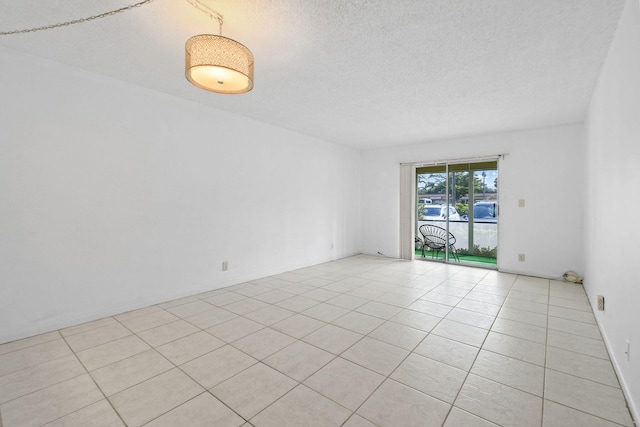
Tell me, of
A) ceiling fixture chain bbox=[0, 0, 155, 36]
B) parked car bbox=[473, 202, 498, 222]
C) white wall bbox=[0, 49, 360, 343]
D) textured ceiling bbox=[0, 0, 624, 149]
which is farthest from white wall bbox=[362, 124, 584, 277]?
ceiling fixture chain bbox=[0, 0, 155, 36]

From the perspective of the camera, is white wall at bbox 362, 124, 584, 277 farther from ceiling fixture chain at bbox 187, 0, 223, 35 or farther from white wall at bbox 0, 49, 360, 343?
ceiling fixture chain at bbox 187, 0, 223, 35

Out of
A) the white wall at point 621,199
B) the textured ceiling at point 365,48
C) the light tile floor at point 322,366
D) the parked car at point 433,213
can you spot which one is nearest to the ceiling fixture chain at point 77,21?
the textured ceiling at point 365,48

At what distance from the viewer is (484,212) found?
21.1ft

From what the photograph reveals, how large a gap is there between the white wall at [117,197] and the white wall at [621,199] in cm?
393

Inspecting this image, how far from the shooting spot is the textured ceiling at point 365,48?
73.6 inches

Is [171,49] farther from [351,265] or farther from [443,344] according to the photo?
[351,265]

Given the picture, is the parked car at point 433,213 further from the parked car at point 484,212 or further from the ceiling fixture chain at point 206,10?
the ceiling fixture chain at point 206,10

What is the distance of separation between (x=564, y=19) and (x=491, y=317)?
8.67 feet

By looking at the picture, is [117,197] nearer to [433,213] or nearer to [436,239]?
[436,239]

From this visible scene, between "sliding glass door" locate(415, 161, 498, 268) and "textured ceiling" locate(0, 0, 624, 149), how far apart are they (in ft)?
8.40

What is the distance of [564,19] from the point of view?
6.32 feet

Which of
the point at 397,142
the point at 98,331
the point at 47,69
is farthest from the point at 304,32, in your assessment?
the point at 397,142

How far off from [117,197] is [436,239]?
597 cm

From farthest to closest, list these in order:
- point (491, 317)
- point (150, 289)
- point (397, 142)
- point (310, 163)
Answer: point (397, 142)
point (310, 163)
point (150, 289)
point (491, 317)
